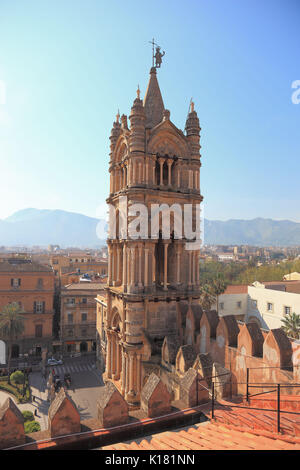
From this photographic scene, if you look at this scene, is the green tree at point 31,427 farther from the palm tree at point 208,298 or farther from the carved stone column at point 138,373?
the palm tree at point 208,298

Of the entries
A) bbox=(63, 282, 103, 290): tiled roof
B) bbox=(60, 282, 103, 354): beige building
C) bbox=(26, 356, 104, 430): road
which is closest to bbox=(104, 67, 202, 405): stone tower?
bbox=(26, 356, 104, 430): road

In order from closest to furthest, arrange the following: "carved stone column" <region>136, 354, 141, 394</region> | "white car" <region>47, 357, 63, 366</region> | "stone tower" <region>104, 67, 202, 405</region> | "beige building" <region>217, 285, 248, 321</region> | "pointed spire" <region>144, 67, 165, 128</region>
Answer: "carved stone column" <region>136, 354, 141, 394</region> → "stone tower" <region>104, 67, 202, 405</region> → "pointed spire" <region>144, 67, 165, 128</region> → "beige building" <region>217, 285, 248, 321</region> → "white car" <region>47, 357, 63, 366</region>

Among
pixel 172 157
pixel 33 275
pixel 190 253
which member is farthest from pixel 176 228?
pixel 33 275

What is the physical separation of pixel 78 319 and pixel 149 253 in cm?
4118

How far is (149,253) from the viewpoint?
61.3 feet

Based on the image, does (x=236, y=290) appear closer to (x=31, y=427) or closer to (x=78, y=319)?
(x=78, y=319)

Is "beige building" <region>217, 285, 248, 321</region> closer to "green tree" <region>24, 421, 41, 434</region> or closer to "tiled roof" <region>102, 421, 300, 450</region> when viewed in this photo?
"green tree" <region>24, 421, 41, 434</region>

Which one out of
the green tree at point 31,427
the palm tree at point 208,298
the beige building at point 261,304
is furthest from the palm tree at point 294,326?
the green tree at point 31,427

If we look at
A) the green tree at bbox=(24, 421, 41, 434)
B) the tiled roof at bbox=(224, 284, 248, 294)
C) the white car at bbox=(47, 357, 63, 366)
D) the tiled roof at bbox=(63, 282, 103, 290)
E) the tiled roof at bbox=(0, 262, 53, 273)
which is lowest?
the white car at bbox=(47, 357, 63, 366)

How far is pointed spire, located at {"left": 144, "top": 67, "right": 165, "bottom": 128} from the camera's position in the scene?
66.5ft

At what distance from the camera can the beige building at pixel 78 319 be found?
2152 inches

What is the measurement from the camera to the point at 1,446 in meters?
7.33

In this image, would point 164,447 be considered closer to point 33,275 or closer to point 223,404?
point 223,404

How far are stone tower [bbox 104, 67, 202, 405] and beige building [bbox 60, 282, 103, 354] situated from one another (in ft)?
114
